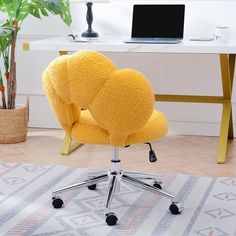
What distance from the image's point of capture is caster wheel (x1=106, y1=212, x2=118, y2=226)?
2.64 m

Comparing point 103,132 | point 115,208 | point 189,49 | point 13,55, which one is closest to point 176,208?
point 115,208

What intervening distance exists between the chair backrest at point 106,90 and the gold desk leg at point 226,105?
130cm

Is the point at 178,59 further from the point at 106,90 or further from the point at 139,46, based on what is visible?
the point at 106,90

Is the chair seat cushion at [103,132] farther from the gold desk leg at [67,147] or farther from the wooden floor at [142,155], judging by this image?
the gold desk leg at [67,147]

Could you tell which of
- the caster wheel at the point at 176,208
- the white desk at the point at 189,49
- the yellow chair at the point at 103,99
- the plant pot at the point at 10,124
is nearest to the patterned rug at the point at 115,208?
the caster wheel at the point at 176,208

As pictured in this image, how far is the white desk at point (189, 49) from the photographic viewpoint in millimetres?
3568

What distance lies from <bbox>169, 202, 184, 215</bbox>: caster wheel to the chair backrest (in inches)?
16.9

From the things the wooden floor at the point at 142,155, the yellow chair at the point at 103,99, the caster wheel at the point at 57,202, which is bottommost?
the wooden floor at the point at 142,155

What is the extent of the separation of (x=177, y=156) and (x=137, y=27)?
91cm

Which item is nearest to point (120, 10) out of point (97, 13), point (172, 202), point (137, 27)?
point (97, 13)

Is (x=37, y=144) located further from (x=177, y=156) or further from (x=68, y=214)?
(x=68, y=214)

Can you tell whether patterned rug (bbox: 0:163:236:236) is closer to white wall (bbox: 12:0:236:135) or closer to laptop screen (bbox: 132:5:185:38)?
laptop screen (bbox: 132:5:185:38)

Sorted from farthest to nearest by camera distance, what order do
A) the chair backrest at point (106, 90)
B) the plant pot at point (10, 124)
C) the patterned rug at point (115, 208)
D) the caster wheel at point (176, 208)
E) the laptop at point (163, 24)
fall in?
the plant pot at point (10, 124)
the laptop at point (163, 24)
the caster wheel at point (176, 208)
the patterned rug at point (115, 208)
the chair backrest at point (106, 90)

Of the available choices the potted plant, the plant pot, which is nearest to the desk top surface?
the potted plant
